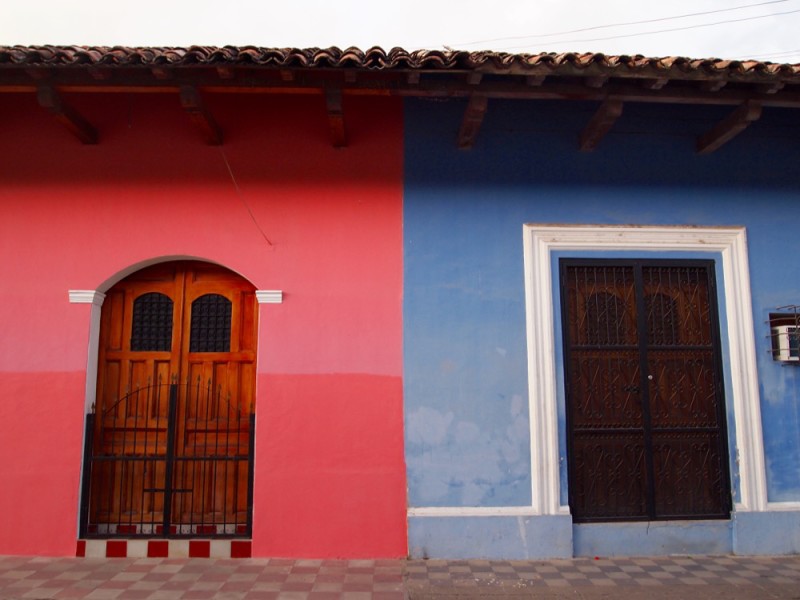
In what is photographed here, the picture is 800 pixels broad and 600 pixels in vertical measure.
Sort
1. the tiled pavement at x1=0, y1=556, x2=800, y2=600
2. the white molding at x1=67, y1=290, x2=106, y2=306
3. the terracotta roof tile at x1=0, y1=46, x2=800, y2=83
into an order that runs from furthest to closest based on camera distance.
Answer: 1. the white molding at x1=67, y1=290, x2=106, y2=306
2. the terracotta roof tile at x1=0, y1=46, x2=800, y2=83
3. the tiled pavement at x1=0, y1=556, x2=800, y2=600

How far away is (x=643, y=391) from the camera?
16.8ft

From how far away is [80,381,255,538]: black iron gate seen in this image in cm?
501

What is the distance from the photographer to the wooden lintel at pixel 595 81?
14.9ft

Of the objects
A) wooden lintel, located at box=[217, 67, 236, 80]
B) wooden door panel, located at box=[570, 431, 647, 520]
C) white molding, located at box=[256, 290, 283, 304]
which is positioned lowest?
wooden door panel, located at box=[570, 431, 647, 520]

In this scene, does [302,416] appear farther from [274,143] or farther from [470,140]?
[470,140]

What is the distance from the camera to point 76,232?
5.14 meters

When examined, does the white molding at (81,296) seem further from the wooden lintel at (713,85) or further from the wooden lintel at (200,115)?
the wooden lintel at (713,85)

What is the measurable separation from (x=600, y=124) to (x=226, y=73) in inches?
118

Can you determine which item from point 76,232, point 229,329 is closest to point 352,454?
point 229,329

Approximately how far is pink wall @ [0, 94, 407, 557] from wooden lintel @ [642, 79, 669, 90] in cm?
202

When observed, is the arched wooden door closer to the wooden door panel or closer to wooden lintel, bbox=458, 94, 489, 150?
wooden lintel, bbox=458, 94, 489, 150

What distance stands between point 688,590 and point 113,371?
4.90 metres

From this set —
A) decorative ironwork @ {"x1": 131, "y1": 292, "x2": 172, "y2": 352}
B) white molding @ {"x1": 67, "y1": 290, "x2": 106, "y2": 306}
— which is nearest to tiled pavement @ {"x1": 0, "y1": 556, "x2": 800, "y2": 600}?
decorative ironwork @ {"x1": 131, "y1": 292, "x2": 172, "y2": 352}

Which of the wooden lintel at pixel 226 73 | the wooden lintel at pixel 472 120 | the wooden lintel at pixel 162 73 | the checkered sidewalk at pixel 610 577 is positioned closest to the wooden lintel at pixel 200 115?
the wooden lintel at pixel 162 73
